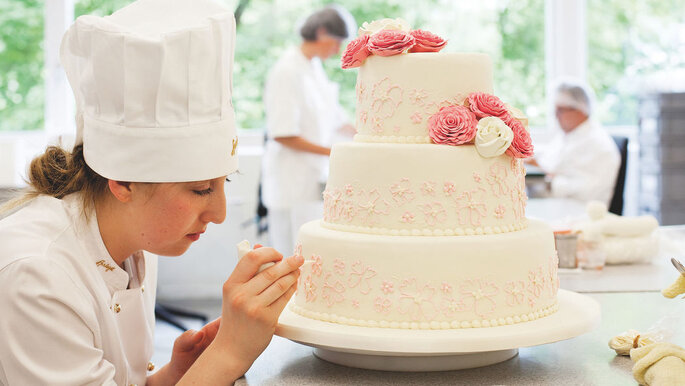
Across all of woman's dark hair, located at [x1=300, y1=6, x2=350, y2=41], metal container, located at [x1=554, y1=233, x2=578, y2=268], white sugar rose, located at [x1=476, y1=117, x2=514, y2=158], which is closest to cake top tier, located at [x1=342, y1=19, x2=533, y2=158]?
white sugar rose, located at [x1=476, y1=117, x2=514, y2=158]

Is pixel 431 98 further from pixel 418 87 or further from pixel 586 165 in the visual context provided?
pixel 586 165

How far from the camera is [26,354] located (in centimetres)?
116

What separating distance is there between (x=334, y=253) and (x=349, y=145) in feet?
0.73

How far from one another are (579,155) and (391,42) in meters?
3.37

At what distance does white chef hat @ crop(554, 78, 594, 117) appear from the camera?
4.64 m

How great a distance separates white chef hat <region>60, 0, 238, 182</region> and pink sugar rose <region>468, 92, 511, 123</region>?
477 millimetres

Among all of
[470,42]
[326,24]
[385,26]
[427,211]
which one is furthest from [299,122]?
[427,211]

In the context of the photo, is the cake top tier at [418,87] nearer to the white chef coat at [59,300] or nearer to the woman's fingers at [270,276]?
the woman's fingers at [270,276]

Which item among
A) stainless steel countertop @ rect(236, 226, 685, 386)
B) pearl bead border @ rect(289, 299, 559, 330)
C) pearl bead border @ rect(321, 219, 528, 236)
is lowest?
stainless steel countertop @ rect(236, 226, 685, 386)

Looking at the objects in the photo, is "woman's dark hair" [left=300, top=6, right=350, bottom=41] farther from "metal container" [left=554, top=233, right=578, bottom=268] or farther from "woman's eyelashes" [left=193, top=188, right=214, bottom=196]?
"woman's eyelashes" [left=193, top=188, right=214, bottom=196]

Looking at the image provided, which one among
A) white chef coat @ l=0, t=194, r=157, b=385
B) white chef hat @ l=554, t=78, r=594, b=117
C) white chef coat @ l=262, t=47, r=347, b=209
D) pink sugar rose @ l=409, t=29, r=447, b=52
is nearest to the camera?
white chef coat @ l=0, t=194, r=157, b=385

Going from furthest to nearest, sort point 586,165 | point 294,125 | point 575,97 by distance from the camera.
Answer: point 575,97 → point 586,165 → point 294,125

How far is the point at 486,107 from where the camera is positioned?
57.2 inches

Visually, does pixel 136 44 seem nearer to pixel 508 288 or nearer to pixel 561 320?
pixel 508 288
